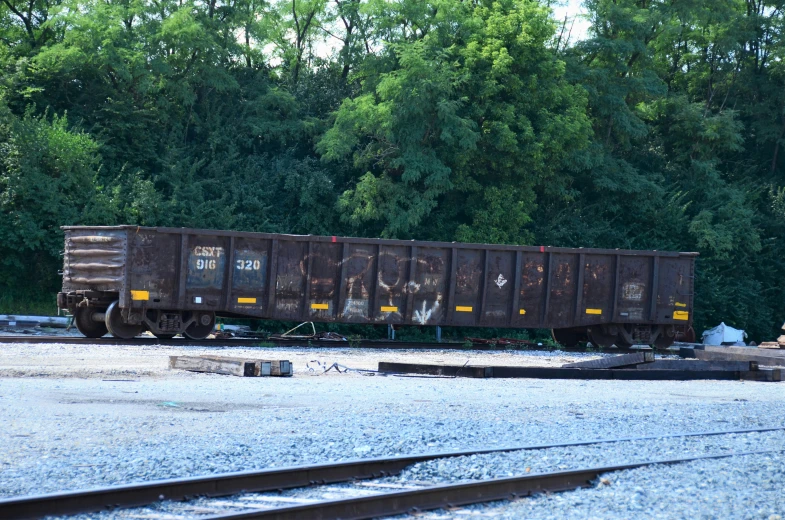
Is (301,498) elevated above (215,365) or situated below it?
below

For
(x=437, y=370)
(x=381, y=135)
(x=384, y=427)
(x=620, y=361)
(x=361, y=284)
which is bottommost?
A: (x=384, y=427)

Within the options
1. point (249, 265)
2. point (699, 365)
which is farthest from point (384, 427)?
point (249, 265)

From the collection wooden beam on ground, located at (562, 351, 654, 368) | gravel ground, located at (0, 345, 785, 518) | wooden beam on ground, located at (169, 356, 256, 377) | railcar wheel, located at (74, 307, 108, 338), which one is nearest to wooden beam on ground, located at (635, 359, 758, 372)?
wooden beam on ground, located at (562, 351, 654, 368)

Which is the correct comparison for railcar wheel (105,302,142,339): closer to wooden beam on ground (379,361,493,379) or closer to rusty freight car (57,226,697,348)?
rusty freight car (57,226,697,348)

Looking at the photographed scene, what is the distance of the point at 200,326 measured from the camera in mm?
20578

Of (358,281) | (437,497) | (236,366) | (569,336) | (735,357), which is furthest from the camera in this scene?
(569,336)

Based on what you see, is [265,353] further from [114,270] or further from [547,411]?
[547,411]

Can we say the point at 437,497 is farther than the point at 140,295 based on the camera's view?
No

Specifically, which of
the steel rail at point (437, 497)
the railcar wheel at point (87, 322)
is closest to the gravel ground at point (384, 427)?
the steel rail at point (437, 497)

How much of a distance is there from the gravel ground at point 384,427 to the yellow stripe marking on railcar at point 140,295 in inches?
172

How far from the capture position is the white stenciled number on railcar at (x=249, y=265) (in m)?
20.6

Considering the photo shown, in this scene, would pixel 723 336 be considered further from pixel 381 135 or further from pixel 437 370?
pixel 437 370

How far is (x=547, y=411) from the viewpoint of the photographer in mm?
10391

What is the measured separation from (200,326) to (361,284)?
379 centimetres
